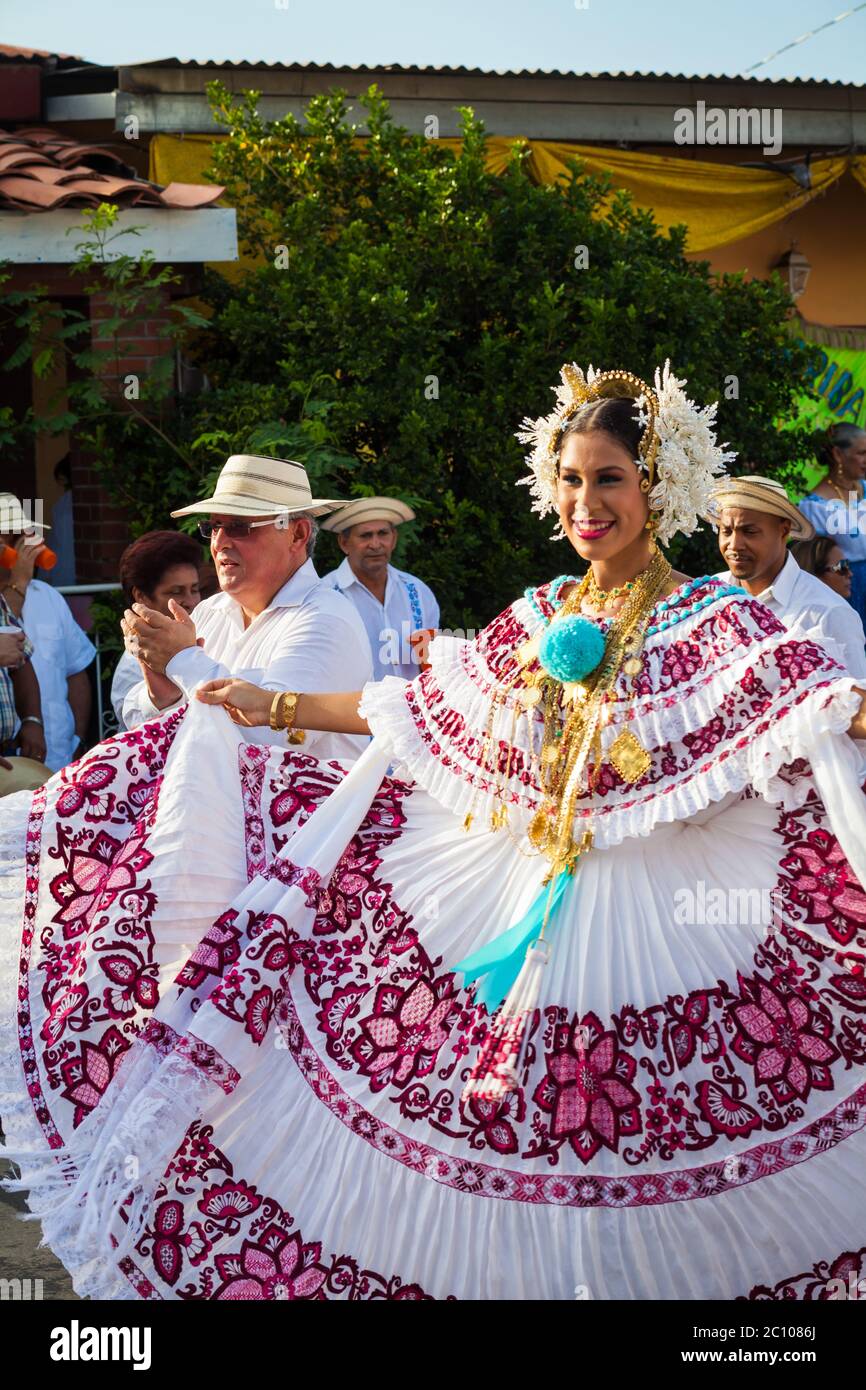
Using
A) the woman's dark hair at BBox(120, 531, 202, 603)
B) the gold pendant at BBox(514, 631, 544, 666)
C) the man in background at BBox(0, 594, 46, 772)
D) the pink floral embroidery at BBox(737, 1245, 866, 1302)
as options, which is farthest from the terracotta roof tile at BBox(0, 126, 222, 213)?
the pink floral embroidery at BBox(737, 1245, 866, 1302)

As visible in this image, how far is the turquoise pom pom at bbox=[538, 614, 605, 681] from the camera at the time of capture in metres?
3.59

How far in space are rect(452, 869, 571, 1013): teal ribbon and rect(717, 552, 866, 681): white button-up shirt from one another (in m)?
2.66

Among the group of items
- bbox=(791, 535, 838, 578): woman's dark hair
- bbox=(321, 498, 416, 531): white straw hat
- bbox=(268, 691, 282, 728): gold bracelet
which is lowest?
bbox=(268, 691, 282, 728): gold bracelet

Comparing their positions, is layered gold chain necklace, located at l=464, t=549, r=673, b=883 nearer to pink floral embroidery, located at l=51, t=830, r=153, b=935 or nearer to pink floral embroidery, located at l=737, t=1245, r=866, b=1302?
pink floral embroidery, located at l=51, t=830, r=153, b=935

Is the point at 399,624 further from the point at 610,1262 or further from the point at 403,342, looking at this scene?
the point at 610,1262

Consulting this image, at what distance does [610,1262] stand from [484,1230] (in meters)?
0.25

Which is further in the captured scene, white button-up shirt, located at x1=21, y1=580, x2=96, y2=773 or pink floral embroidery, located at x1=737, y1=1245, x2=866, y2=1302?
white button-up shirt, located at x1=21, y1=580, x2=96, y2=773

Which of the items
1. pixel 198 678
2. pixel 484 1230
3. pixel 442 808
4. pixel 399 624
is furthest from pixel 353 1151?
pixel 399 624

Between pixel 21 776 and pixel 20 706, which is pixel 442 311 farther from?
pixel 21 776

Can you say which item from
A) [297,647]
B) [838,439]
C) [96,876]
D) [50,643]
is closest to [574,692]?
[96,876]

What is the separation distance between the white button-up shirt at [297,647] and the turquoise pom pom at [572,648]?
55.2 inches

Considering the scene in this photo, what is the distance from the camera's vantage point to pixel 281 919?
11.8 ft

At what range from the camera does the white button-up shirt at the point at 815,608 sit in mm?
6035

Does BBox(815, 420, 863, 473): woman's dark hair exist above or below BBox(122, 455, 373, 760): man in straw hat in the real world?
above
